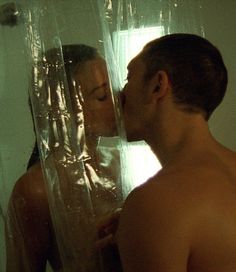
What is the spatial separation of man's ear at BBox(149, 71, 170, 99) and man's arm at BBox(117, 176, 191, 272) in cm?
21

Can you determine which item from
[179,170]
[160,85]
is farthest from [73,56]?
[179,170]

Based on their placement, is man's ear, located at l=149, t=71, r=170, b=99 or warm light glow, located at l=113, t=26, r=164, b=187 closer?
man's ear, located at l=149, t=71, r=170, b=99

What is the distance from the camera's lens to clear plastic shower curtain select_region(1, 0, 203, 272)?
71 cm

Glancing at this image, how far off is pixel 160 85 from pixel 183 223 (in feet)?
0.92

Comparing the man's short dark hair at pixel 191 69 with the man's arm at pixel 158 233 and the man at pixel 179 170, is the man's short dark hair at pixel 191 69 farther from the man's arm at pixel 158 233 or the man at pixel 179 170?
the man's arm at pixel 158 233

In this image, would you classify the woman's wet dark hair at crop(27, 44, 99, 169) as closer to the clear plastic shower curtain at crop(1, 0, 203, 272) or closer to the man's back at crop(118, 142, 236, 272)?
the clear plastic shower curtain at crop(1, 0, 203, 272)

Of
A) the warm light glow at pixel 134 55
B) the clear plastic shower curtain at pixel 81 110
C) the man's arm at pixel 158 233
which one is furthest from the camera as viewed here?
the warm light glow at pixel 134 55

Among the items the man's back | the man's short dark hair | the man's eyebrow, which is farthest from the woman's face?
the man's back

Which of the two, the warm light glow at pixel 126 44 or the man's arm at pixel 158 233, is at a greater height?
the warm light glow at pixel 126 44

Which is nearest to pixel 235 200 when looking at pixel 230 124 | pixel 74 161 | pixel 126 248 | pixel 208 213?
pixel 208 213

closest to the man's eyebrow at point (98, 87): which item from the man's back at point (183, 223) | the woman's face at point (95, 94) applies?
the woman's face at point (95, 94)

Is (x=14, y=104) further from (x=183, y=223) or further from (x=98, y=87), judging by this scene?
(x=183, y=223)

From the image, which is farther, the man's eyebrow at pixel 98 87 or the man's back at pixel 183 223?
the man's eyebrow at pixel 98 87

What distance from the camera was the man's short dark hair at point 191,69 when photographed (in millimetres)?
732
